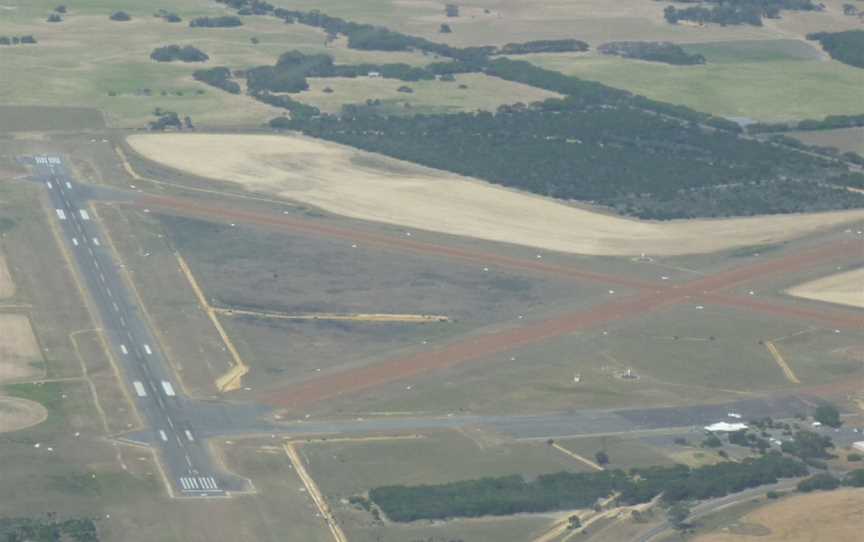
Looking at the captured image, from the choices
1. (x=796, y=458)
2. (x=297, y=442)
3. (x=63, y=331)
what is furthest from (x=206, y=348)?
(x=796, y=458)

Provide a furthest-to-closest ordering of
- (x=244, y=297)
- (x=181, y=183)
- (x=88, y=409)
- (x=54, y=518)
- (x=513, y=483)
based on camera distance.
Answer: (x=181, y=183) → (x=244, y=297) → (x=88, y=409) → (x=513, y=483) → (x=54, y=518)

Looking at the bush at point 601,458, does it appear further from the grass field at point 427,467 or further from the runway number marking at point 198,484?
Answer: the runway number marking at point 198,484

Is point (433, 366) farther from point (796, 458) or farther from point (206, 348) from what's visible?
point (796, 458)

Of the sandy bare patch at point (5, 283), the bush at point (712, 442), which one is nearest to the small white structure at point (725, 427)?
the bush at point (712, 442)

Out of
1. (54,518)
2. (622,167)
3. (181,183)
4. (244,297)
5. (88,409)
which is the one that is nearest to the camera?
(54,518)

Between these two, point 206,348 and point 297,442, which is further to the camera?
point 206,348

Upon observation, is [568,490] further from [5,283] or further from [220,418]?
[5,283]

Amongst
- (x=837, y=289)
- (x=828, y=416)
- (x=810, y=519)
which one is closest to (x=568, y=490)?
(x=810, y=519)
